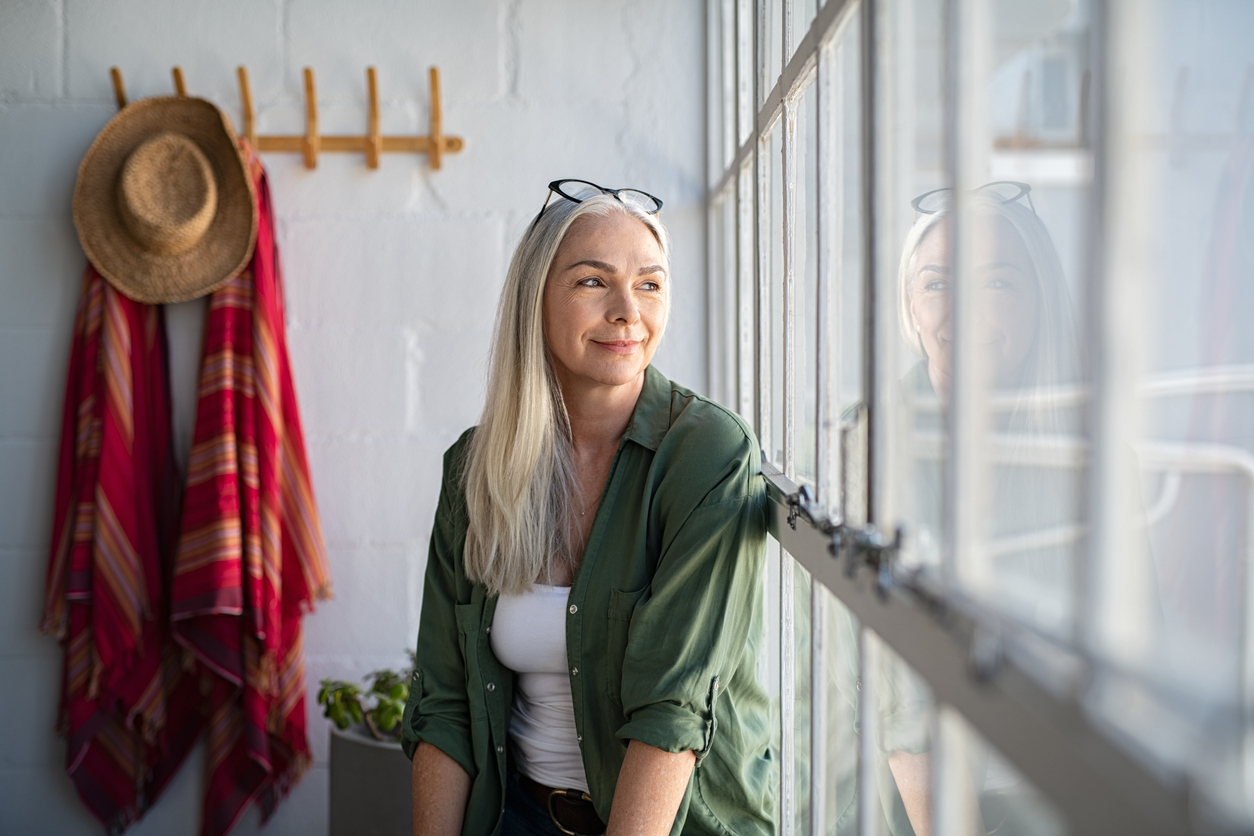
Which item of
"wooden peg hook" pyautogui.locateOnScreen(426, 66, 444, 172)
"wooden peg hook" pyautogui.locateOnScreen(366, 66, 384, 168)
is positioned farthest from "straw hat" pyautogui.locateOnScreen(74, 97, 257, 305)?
"wooden peg hook" pyautogui.locateOnScreen(426, 66, 444, 172)

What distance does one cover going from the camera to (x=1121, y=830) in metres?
0.35

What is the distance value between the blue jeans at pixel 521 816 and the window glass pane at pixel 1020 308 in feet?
2.85

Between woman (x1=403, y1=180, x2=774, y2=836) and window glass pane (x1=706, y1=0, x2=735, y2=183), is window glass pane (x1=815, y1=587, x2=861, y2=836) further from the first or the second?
window glass pane (x1=706, y1=0, x2=735, y2=183)

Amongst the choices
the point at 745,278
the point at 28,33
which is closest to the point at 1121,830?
the point at 745,278

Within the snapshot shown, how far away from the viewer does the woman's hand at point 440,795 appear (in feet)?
4.06

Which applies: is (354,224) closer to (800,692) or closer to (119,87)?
(119,87)

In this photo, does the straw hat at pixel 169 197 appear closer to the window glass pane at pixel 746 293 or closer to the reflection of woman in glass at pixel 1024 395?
the window glass pane at pixel 746 293

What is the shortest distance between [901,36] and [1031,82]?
0.25 metres

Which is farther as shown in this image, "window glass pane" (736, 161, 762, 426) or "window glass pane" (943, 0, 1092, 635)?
"window glass pane" (736, 161, 762, 426)

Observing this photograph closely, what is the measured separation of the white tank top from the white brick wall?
2.85ft

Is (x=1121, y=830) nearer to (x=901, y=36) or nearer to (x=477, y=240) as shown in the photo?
(x=901, y=36)

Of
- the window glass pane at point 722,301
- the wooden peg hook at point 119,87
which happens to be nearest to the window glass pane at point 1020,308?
the window glass pane at point 722,301

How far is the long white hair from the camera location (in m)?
1.24

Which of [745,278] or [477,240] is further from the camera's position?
[477,240]
